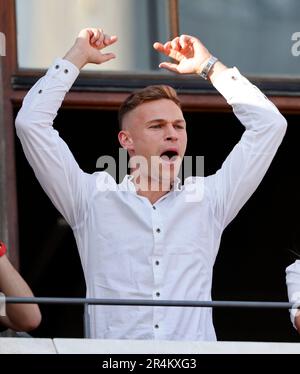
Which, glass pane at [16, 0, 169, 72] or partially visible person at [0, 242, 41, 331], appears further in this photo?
glass pane at [16, 0, 169, 72]

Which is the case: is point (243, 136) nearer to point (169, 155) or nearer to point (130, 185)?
point (169, 155)

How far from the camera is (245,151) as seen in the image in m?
8.54

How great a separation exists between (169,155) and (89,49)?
2.05ft

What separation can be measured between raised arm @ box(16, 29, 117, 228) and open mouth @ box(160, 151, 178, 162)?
369mm

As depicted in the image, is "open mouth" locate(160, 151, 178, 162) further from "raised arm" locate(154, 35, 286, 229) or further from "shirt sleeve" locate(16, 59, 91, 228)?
"shirt sleeve" locate(16, 59, 91, 228)

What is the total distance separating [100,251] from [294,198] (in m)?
3.02

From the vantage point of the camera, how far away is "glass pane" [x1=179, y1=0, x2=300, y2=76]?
10.0 meters

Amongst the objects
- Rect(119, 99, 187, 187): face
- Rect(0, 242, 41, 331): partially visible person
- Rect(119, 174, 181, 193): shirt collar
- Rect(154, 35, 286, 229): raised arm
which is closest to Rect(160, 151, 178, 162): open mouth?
Rect(119, 99, 187, 187): face

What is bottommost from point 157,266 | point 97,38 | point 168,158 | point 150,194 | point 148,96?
point 157,266

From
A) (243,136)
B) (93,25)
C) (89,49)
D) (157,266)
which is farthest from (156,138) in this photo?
(93,25)

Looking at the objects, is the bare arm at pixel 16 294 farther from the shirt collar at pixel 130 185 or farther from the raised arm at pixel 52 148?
the shirt collar at pixel 130 185

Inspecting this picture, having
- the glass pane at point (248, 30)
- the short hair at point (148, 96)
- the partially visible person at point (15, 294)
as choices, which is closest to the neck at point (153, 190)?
the short hair at point (148, 96)

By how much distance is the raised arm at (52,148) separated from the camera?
839 centimetres

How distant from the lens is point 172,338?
26.6 ft
